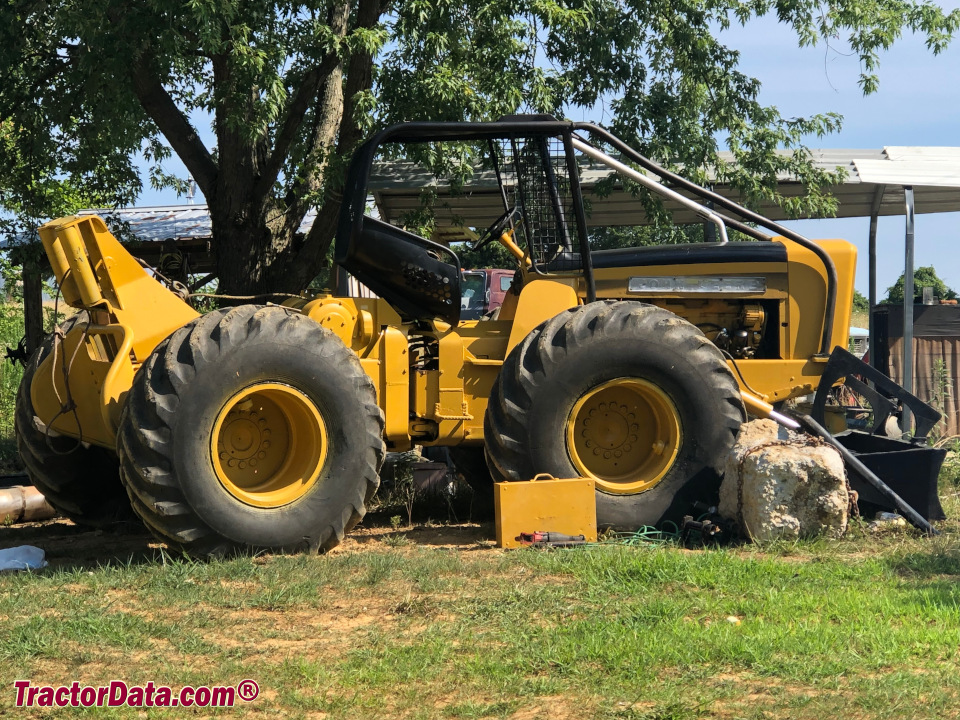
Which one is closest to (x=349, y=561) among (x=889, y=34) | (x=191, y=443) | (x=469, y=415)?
(x=191, y=443)

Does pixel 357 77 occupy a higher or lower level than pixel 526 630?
higher

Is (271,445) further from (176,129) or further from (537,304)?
(176,129)

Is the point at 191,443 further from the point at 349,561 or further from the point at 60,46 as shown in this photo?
the point at 60,46

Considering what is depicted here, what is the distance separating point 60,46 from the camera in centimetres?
1098

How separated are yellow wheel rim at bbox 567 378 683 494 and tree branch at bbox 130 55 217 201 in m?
5.52

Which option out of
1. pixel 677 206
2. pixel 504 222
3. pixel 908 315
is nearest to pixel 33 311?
pixel 677 206

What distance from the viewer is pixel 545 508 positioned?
21.8ft

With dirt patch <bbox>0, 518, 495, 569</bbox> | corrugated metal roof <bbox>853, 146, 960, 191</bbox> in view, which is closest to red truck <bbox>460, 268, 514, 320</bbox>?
corrugated metal roof <bbox>853, 146, 960, 191</bbox>

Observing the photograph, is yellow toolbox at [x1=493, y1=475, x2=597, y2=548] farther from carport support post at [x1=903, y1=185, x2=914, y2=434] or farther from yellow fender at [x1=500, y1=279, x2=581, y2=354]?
carport support post at [x1=903, y1=185, x2=914, y2=434]

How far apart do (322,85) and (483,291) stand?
3.23m

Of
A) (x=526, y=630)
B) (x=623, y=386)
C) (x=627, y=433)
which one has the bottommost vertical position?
(x=526, y=630)

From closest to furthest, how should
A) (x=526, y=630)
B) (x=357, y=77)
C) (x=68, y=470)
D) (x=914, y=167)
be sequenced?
(x=526, y=630) → (x=68, y=470) → (x=357, y=77) → (x=914, y=167)

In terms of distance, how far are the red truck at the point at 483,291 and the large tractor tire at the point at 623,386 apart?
18.8ft

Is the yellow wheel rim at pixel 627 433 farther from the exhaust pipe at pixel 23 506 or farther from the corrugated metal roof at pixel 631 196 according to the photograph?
the exhaust pipe at pixel 23 506
